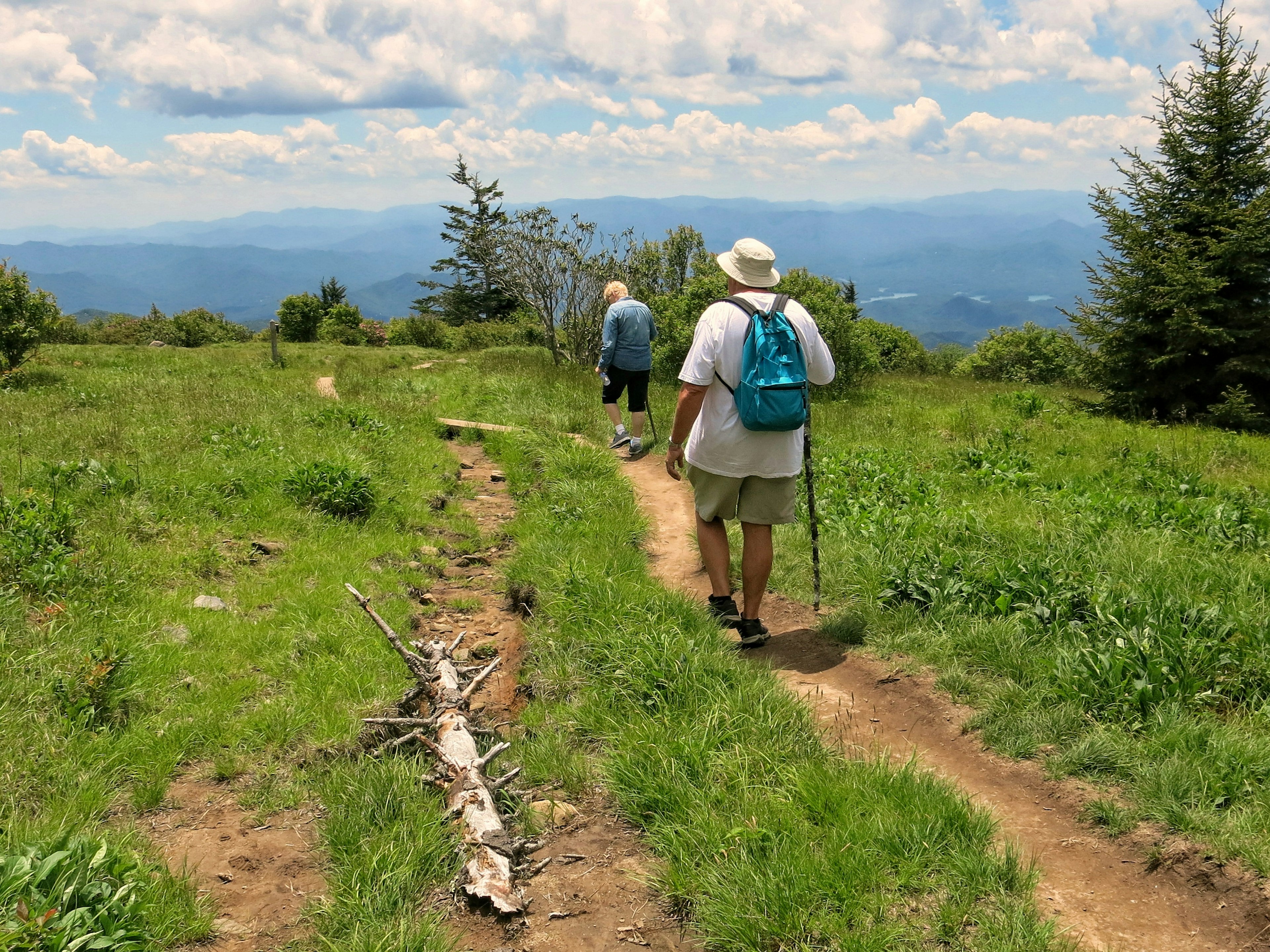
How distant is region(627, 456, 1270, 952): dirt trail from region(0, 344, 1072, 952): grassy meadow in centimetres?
29

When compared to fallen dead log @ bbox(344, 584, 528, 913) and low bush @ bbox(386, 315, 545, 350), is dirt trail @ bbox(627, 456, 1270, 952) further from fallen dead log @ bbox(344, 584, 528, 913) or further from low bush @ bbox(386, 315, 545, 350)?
low bush @ bbox(386, 315, 545, 350)

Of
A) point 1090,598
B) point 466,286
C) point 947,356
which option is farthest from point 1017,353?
point 1090,598

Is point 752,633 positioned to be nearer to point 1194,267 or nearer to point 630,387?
point 630,387

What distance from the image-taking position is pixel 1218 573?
18.0 ft

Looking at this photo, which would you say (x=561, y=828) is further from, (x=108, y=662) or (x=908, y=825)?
(x=108, y=662)

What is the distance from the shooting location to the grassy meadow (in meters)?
2.92

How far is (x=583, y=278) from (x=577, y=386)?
224 inches

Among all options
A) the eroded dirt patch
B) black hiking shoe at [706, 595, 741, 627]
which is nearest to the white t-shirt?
black hiking shoe at [706, 595, 741, 627]

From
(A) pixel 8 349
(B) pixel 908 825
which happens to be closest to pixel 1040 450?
(B) pixel 908 825

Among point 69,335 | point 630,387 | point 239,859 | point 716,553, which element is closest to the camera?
point 239,859

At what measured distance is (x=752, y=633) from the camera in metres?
5.62

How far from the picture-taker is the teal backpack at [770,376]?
16.4 ft

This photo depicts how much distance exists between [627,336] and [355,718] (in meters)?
7.50

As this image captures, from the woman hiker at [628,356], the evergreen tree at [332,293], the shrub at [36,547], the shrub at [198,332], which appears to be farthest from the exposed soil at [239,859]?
the evergreen tree at [332,293]
